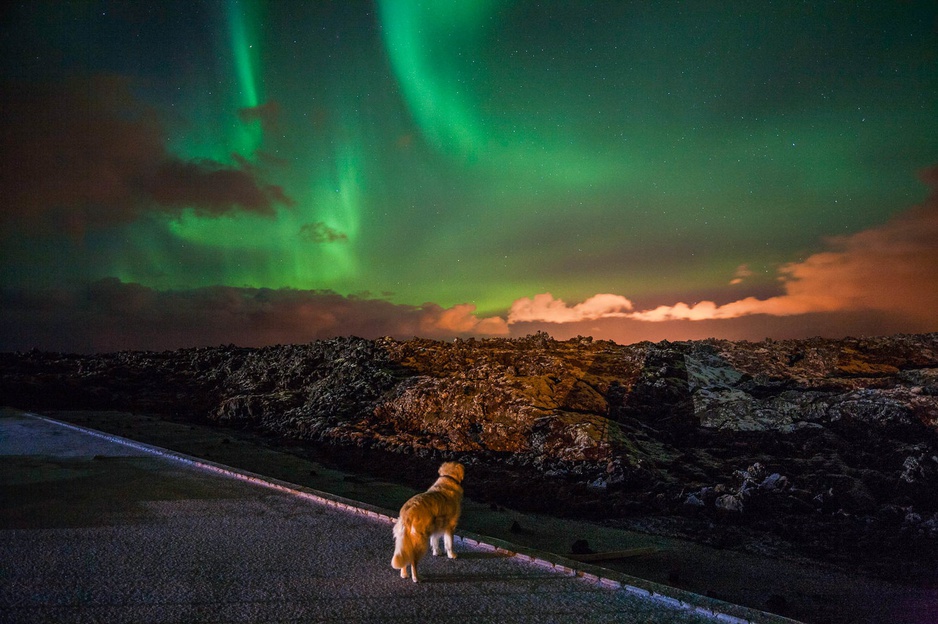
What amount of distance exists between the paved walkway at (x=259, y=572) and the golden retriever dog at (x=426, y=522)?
0.27 meters

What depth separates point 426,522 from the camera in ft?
13.5

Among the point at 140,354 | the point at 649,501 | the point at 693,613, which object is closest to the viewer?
the point at 693,613

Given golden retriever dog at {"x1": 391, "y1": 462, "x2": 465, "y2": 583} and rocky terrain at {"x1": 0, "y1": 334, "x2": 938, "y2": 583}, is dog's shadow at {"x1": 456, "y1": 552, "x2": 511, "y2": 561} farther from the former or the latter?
rocky terrain at {"x1": 0, "y1": 334, "x2": 938, "y2": 583}

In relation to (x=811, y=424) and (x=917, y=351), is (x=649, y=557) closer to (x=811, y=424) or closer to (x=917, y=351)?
(x=811, y=424)

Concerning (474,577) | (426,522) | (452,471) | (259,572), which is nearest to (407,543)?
(426,522)

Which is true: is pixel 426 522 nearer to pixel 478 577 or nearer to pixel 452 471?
pixel 478 577

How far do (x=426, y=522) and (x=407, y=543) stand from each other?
8.7 inches

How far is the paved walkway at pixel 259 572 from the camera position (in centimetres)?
378

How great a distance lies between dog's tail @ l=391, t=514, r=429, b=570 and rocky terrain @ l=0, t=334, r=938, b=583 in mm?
4154

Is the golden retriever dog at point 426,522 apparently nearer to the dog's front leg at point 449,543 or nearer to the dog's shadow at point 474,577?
the dog's front leg at point 449,543

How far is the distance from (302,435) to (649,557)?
10221 millimetres

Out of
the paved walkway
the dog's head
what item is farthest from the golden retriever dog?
the paved walkway

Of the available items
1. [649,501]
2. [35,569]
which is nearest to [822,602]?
[649,501]

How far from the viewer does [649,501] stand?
778cm
